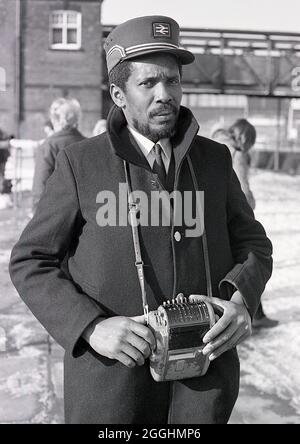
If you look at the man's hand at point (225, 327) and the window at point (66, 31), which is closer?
the man's hand at point (225, 327)

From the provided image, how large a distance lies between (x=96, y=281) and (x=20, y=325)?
313 centimetres

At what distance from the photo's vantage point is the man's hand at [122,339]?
1476mm

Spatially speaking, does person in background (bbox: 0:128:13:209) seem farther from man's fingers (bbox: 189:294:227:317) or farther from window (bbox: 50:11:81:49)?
man's fingers (bbox: 189:294:227:317)

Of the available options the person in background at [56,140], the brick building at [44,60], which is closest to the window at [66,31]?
the brick building at [44,60]

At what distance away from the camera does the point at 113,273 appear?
1.58m

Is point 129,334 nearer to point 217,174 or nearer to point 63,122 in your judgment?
point 217,174

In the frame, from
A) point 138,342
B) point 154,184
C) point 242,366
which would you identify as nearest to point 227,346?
point 138,342

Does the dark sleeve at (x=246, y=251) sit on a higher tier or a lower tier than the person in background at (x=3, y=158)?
higher

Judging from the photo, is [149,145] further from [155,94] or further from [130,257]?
[130,257]

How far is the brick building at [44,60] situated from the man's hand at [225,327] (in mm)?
15881

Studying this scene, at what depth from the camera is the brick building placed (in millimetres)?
17203

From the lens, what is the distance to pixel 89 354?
1616 millimetres

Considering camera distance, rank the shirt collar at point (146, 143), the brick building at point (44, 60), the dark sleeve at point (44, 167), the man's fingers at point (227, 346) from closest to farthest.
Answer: the man's fingers at point (227, 346) → the shirt collar at point (146, 143) → the dark sleeve at point (44, 167) → the brick building at point (44, 60)

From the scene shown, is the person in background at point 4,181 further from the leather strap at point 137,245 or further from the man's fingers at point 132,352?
the man's fingers at point 132,352
